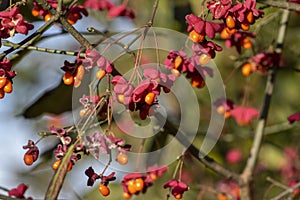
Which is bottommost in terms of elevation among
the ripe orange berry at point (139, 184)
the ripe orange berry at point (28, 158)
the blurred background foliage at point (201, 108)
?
the blurred background foliage at point (201, 108)

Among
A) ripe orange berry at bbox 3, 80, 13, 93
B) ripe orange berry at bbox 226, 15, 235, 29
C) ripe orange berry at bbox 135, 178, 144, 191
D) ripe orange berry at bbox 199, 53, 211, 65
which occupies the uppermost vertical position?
ripe orange berry at bbox 226, 15, 235, 29

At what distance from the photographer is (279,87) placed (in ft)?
9.77

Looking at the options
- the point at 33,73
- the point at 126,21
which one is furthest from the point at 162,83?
the point at 33,73

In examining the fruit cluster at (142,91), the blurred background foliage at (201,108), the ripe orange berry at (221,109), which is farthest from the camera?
the blurred background foliage at (201,108)

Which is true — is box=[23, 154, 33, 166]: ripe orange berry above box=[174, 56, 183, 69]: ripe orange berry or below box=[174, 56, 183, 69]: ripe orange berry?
below

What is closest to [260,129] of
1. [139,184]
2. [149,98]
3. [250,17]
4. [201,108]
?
[139,184]

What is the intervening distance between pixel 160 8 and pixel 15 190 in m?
0.96

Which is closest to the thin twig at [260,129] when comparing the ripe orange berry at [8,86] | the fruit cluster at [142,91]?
the fruit cluster at [142,91]

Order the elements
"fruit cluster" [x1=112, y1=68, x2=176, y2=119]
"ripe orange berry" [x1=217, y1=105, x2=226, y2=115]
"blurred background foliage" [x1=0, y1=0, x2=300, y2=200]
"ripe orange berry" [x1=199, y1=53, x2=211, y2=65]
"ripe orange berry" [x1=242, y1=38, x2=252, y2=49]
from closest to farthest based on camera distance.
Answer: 1. "fruit cluster" [x1=112, y1=68, x2=176, y2=119]
2. "ripe orange berry" [x1=199, y1=53, x2=211, y2=65]
3. "ripe orange berry" [x1=242, y1=38, x2=252, y2=49]
4. "ripe orange berry" [x1=217, y1=105, x2=226, y2=115]
5. "blurred background foliage" [x1=0, y1=0, x2=300, y2=200]

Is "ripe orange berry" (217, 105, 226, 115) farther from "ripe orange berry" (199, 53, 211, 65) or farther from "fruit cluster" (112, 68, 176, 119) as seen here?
"fruit cluster" (112, 68, 176, 119)

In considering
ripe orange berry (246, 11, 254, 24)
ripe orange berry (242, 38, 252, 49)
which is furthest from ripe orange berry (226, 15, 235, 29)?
ripe orange berry (242, 38, 252, 49)

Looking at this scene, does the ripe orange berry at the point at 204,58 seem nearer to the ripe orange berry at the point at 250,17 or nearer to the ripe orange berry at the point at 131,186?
the ripe orange berry at the point at 250,17

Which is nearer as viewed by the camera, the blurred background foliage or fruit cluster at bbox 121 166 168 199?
fruit cluster at bbox 121 166 168 199

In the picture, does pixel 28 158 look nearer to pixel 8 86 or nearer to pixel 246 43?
pixel 8 86
